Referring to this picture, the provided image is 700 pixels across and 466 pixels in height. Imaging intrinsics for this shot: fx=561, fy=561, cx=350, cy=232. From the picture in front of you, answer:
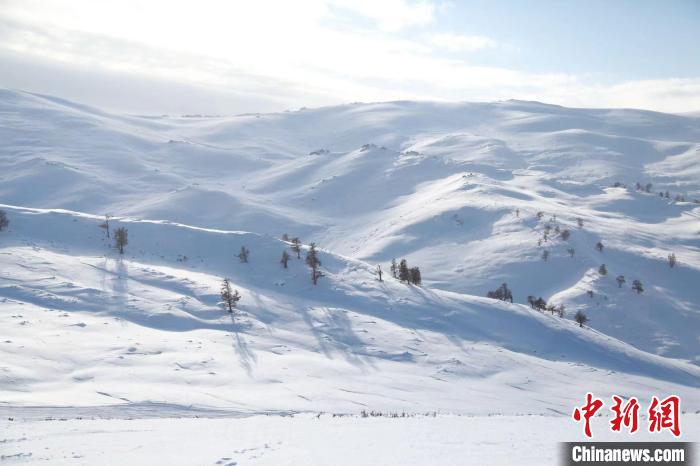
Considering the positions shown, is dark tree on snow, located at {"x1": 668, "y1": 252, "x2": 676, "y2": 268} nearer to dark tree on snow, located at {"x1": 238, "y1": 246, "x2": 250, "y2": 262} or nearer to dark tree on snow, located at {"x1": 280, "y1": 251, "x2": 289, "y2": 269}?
dark tree on snow, located at {"x1": 280, "y1": 251, "x2": 289, "y2": 269}

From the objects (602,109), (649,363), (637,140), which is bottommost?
(649,363)

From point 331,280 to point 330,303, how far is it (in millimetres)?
2734

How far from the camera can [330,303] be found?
31.3 meters

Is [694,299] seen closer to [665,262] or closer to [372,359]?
[665,262]

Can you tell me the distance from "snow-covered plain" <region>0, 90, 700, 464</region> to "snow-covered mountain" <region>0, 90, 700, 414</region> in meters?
0.16

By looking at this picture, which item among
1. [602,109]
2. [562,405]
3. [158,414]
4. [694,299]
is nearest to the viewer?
[158,414]

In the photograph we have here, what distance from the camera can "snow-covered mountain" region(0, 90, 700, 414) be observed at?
20.6 metres

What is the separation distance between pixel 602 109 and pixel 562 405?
191 m

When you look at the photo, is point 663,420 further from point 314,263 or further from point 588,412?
point 314,263

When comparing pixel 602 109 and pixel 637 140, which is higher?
pixel 602 109

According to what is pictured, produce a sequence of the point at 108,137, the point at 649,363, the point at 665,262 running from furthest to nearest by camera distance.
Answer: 1. the point at 108,137
2. the point at 665,262
3. the point at 649,363

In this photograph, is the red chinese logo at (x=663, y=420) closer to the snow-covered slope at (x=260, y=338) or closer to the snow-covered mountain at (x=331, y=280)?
the snow-covered slope at (x=260, y=338)

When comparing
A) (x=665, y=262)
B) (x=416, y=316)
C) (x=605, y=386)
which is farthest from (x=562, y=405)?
(x=665, y=262)

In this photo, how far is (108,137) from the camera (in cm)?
11050
